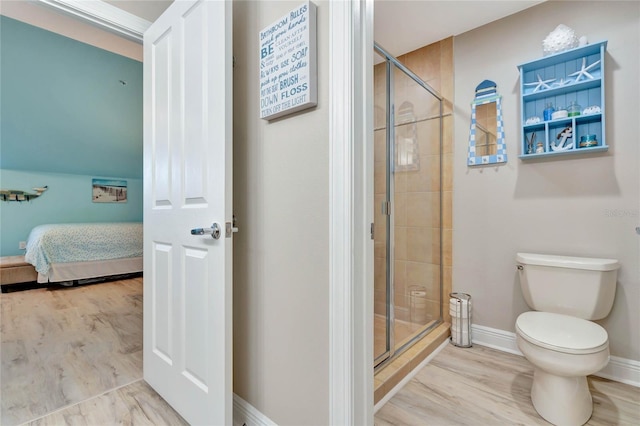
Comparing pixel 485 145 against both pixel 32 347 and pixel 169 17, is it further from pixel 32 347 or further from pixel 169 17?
pixel 32 347

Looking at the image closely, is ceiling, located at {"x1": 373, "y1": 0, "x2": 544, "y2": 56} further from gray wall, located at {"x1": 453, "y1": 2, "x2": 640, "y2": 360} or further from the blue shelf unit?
the blue shelf unit


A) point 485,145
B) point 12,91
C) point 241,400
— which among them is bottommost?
point 241,400

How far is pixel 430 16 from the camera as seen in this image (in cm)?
213

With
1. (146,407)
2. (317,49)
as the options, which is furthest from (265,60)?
(146,407)

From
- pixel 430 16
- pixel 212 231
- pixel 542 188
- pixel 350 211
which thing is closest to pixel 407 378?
pixel 350 211

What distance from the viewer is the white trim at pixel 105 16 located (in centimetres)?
147

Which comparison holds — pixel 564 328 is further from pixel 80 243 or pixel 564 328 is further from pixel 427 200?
pixel 80 243


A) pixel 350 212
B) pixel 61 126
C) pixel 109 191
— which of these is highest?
pixel 61 126

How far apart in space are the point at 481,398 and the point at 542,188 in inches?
54.3

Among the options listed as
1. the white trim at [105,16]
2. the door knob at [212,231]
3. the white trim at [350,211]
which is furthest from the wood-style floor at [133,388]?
the white trim at [105,16]

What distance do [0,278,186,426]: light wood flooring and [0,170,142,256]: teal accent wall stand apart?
1.65 m

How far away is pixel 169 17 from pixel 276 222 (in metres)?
1.16

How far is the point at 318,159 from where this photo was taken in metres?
1.08

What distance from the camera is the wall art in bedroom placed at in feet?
17.2
